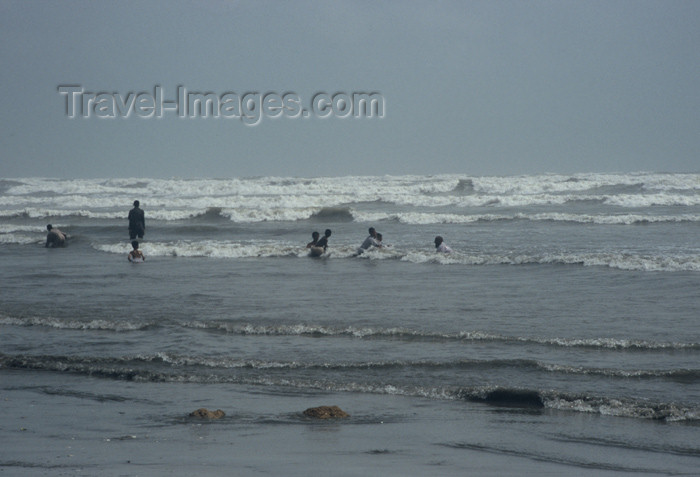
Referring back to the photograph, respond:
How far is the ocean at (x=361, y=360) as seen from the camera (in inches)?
212

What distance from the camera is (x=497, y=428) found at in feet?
20.2

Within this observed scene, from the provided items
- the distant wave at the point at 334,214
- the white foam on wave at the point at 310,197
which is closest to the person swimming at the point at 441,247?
the white foam on wave at the point at 310,197

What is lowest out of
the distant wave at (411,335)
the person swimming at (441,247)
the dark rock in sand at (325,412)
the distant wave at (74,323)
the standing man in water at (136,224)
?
the dark rock in sand at (325,412)

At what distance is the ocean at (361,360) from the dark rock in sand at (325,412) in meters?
0.10

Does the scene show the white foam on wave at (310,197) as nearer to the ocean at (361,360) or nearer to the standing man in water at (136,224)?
the standing man in water at (136,224)

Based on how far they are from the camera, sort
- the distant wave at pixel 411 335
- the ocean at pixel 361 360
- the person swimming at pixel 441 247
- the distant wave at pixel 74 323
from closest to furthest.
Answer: the ocean at pixel 361 360, the distant wave at pixel 411 335, the distant wave at pixel 74 323, the person swimming at pixel 441 247

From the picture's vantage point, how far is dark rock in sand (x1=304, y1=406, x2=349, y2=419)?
642cm

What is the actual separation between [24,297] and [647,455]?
37.6 feet

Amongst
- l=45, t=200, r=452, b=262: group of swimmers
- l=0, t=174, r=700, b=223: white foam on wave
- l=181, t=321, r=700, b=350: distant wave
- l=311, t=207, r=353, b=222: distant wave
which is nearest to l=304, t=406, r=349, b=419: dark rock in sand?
l=181, t=321, r=700, b=350: distant wave

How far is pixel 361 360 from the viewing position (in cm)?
864

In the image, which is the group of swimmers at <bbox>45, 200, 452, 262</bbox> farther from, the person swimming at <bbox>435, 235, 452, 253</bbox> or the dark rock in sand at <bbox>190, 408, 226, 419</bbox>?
the dark rock in sand at <bbox>190, 408, 226, 419</bbox>

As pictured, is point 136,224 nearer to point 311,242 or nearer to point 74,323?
point 311,242

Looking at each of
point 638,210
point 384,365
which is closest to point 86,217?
point 638,210

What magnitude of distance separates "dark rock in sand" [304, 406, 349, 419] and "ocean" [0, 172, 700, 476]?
0.10 meters
